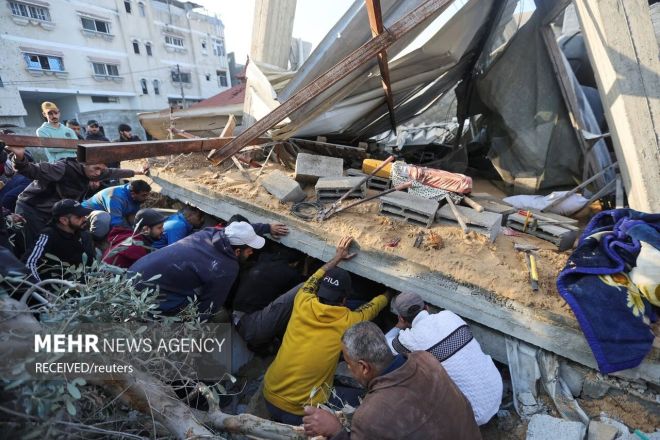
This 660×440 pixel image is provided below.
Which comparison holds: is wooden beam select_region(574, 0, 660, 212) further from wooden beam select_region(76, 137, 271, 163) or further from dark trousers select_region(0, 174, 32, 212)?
dark trousers select_region(0, 174, 32, 212)

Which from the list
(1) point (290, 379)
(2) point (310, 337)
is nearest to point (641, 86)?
(2) point (310, 337)

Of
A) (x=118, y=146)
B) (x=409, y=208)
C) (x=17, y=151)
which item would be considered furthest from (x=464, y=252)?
(x=17, y=151)

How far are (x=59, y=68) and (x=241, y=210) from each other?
21.9 m

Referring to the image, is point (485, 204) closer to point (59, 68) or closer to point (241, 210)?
point (241, 210)

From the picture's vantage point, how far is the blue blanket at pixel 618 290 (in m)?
2.32

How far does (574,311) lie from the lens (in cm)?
250

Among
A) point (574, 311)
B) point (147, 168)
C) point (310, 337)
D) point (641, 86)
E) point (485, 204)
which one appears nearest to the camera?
point (574, 311)

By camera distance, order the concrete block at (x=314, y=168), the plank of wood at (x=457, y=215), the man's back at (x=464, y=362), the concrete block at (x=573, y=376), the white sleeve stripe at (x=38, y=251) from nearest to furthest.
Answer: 1. the man's back at (x=464, y=362)
2. the concrete block at (x=573, y=376)
3. the white sleeve stripe at (x=38, y=251)
4. the plank of wood at (x=457, y=215)
5. the concrete block at (x=314, y=168)

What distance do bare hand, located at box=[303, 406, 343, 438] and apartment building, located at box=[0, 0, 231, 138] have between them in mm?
20545

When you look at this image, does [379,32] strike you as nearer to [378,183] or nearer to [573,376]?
[378,183]

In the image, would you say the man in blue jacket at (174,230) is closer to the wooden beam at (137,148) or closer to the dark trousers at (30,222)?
the wooden beam at (137,148)

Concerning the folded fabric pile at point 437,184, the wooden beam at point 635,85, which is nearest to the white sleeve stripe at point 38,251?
the folded fabric pile at point 437,184

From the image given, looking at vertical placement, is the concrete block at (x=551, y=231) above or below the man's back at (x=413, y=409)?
above

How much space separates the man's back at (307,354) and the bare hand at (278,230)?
4.00 ft
